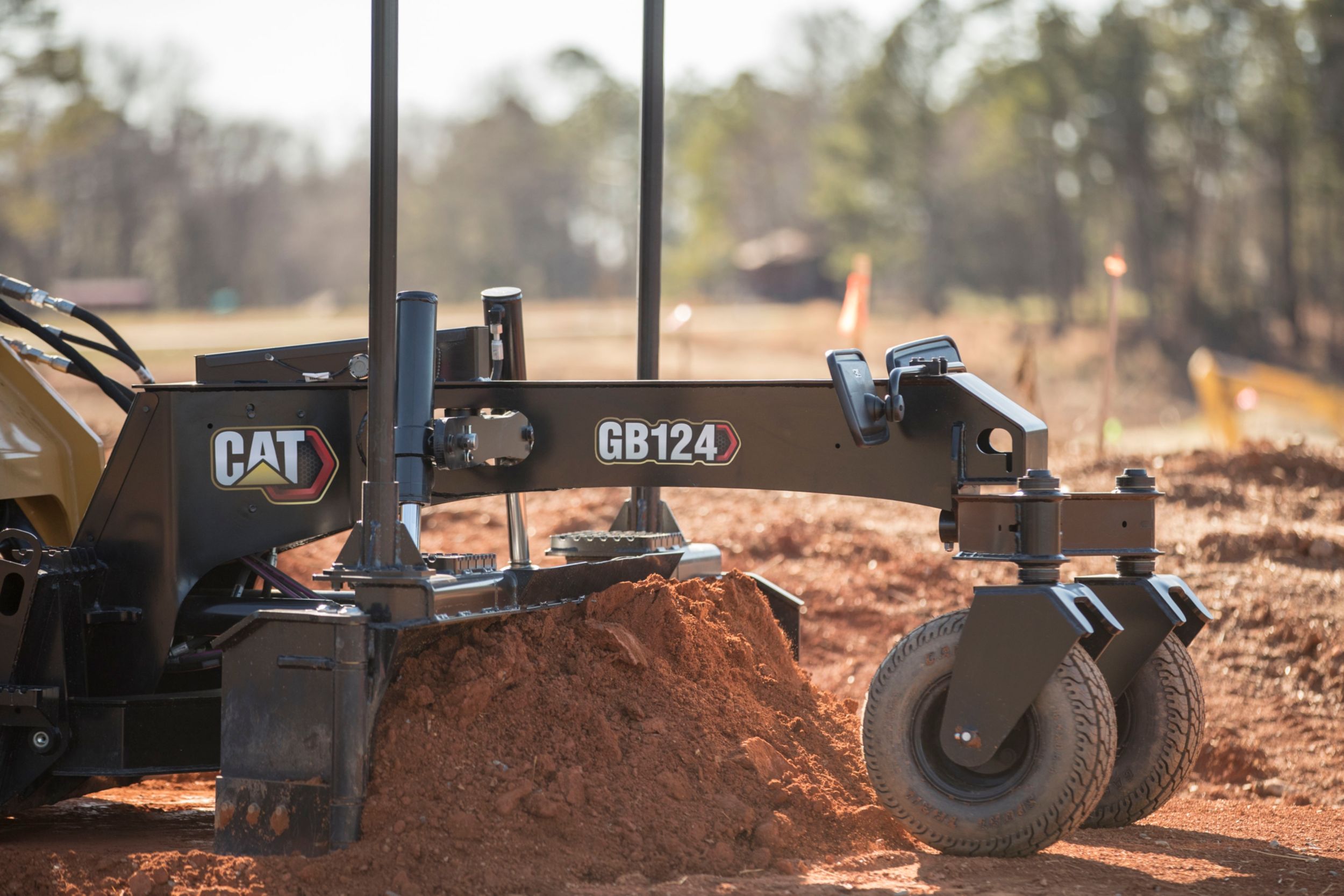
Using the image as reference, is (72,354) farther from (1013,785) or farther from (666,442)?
(1013,785)

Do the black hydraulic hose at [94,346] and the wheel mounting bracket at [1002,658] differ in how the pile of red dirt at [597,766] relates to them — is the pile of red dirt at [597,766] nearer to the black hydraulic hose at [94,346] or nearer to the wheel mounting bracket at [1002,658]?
the wheel mounting bracket at [1002,658]

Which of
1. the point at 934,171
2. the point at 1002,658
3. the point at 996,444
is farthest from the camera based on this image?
the point at 934,171

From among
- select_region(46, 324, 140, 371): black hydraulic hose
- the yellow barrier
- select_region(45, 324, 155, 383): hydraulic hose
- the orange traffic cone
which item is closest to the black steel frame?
select_region(45, 324, 155, 383): hydraulic hose

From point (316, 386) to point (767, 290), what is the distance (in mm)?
54784

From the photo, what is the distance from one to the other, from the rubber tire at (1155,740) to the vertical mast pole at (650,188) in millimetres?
1791

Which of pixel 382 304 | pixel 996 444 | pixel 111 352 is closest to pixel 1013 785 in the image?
pixel 996 444

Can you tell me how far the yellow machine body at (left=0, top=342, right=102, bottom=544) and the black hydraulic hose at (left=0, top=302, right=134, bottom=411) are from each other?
4.3 inches

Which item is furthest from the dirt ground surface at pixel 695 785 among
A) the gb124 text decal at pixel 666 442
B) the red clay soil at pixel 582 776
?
the gb124 text decal at pixel 666 442

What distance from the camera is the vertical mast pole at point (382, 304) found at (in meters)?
3.87

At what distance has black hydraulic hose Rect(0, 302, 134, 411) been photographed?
5062 mm

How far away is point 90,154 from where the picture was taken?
6259cm

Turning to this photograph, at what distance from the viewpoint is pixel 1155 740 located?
427 cm

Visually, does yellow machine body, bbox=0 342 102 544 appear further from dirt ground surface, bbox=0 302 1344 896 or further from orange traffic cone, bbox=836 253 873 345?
orange traffic cone, bbox=836 253 873 345

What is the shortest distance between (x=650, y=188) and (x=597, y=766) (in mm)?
2294
